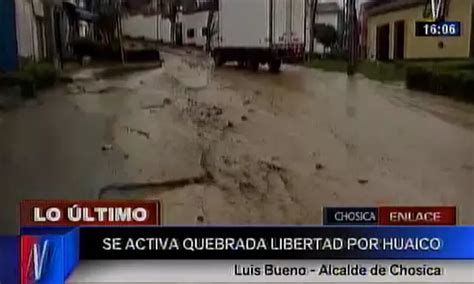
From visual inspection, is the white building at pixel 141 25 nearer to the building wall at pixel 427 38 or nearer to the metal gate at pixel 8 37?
the metal gate at pixel 8 37

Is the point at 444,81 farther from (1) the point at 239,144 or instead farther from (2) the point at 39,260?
(2) the point at 39,260

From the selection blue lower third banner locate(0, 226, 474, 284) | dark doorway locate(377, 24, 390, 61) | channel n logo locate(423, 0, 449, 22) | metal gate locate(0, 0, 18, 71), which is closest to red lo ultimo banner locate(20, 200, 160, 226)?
blue lower third banner locate(0, 226, 474, 284)

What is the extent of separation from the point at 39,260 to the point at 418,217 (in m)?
0.68

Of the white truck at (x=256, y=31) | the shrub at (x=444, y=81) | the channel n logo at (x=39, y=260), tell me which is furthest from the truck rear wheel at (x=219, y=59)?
the channel n logo at (x=39, y=260)

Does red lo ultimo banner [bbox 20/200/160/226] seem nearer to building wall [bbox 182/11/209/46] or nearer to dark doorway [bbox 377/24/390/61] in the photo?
building wall [bbox 182/11/209/46]

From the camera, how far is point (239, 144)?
1.33 m

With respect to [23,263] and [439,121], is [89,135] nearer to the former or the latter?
[23,263]

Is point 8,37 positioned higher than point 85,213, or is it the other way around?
point 8,37

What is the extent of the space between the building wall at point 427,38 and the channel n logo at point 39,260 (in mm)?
673

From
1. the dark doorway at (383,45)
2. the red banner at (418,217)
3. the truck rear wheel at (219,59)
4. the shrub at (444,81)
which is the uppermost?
the dark doorway at (383,45)

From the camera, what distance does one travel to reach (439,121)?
52.4 inches

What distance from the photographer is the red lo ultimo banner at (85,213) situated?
1.33 meters

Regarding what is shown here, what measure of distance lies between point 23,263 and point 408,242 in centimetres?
68

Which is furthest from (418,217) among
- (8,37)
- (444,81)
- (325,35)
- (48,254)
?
(8,37)
